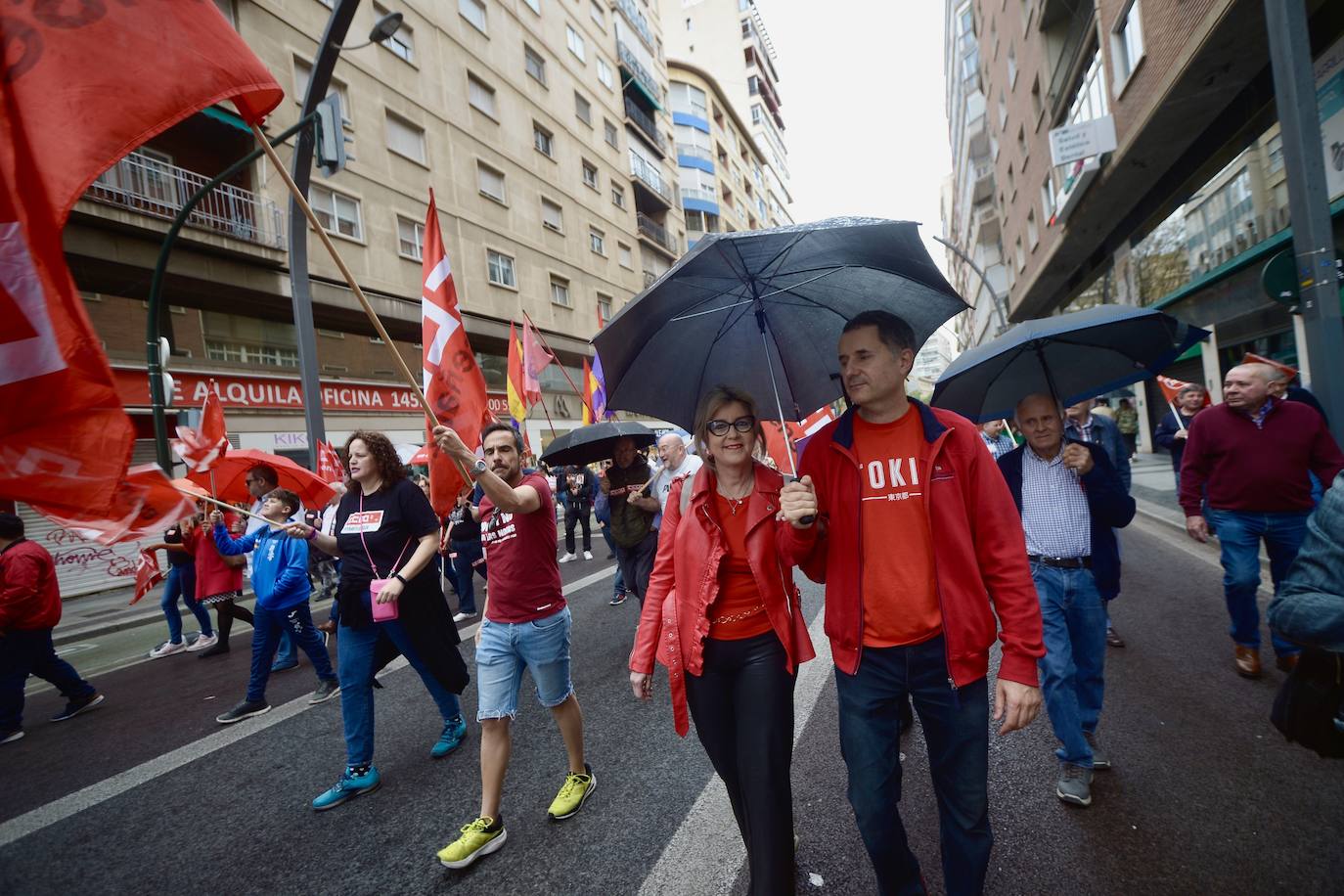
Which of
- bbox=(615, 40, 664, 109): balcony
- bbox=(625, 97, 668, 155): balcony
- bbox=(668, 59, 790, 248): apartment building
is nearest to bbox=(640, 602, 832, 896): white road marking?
bbox=(625, 97, 668, 155): balcony

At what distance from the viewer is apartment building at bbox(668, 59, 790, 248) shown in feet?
133

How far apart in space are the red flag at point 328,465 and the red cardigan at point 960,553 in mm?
7619

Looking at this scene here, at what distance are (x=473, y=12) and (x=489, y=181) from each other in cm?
598

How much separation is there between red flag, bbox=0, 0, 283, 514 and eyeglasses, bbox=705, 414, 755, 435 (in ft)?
5.55

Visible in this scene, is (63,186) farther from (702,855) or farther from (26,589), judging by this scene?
(26,589)

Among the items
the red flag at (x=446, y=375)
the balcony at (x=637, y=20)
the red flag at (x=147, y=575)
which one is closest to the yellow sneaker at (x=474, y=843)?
the red flag at (x=446, y=375)

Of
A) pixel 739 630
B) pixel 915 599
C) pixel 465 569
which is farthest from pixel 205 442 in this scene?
pixel 915 599

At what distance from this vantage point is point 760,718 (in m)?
2.04

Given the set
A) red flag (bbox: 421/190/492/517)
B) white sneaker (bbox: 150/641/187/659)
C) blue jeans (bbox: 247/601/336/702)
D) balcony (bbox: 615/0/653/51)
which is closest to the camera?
red flag (bbox: 421/190/492/517)

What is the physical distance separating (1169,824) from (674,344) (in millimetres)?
2742

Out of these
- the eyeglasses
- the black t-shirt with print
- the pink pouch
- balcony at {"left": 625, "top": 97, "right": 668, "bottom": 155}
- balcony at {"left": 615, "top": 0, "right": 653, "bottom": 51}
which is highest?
balcony at {"left": 615, "top": 0, "right": 653, "bottom": 51}

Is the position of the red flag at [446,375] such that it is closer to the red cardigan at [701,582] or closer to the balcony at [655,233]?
the red cardigan at [701,582]

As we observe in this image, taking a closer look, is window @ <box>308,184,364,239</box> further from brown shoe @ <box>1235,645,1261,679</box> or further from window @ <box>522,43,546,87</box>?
brown shoe @ <box>1235,645,1261,679</box>

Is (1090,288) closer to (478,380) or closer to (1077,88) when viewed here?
(1077,88)
